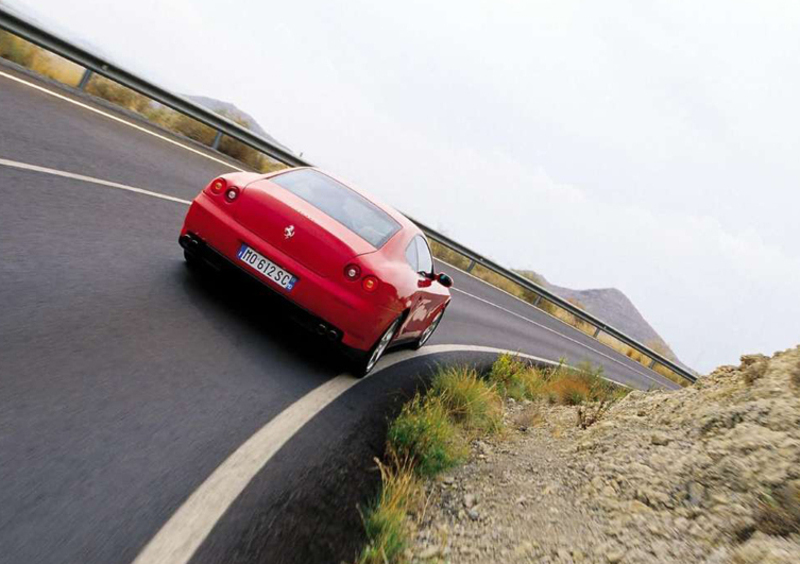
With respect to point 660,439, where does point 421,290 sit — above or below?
below

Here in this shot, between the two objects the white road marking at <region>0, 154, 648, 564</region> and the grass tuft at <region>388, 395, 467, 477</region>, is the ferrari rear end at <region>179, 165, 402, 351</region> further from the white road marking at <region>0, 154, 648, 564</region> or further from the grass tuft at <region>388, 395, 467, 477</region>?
the grass tuft at <region>388, 395, 467, 477</region>

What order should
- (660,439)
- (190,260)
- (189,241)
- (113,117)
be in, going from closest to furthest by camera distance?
(660,439) < (189,241) < (190,260) < (113,117)

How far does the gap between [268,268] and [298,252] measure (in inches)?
11.5

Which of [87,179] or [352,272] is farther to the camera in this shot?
[87,179]

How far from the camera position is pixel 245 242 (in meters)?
5.69

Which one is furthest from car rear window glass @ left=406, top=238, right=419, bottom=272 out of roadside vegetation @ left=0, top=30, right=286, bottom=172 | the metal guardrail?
roadside vegetation @ left=0, top=30, right=286, bottom=172

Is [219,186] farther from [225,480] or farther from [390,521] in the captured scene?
[390,521]

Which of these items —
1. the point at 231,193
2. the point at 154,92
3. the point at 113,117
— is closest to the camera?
the point at 231,193

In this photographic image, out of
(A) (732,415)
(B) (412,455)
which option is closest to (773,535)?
(A) (732,415)

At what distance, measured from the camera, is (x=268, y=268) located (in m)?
5.66

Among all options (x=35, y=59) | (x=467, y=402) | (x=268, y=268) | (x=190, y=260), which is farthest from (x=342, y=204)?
(x=35, y=59)

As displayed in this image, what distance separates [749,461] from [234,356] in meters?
3.86

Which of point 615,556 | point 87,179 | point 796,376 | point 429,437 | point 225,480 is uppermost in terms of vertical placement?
point 796,376

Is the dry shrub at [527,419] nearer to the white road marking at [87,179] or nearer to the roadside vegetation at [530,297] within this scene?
the white road marking at [87,179]
